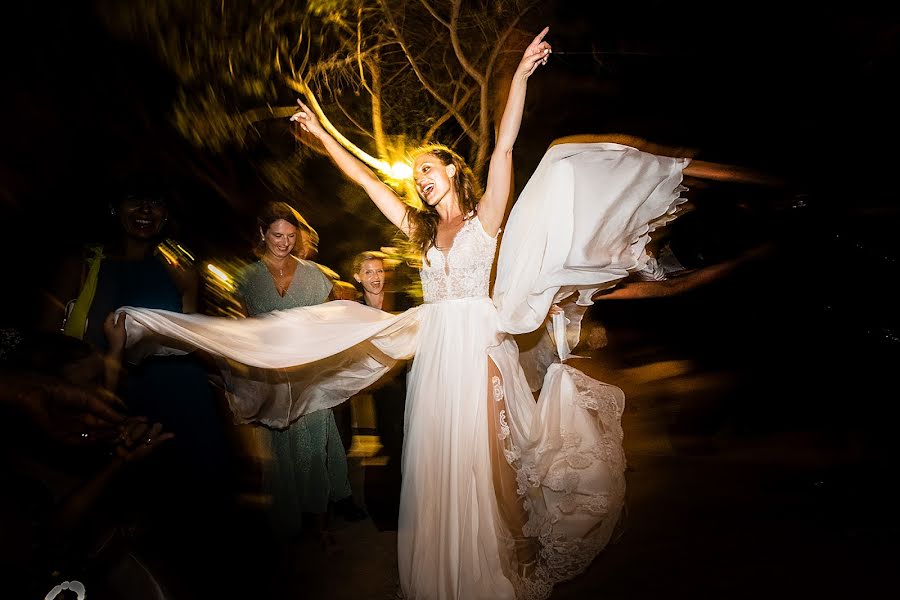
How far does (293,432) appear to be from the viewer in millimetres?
2863

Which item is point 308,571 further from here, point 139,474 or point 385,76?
point 385,76

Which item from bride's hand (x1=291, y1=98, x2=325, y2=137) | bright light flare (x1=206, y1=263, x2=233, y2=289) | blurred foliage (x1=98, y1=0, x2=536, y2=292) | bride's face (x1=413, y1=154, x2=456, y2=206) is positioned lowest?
bright light flare (x1=206, y1=263, x2=233, y2=289)

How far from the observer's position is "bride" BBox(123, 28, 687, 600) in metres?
1.99

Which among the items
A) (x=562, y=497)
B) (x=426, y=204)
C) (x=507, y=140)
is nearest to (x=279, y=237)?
(x=426, y=204)

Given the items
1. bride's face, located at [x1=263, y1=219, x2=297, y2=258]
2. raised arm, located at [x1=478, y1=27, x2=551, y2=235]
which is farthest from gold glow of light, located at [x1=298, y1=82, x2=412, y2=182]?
raised arm, located at [x1=478, y1=27, x2=551, y2=235]

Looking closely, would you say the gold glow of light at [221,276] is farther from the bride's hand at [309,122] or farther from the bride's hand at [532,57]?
the bride's hand at [532,57]

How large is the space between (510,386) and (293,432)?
145 cm

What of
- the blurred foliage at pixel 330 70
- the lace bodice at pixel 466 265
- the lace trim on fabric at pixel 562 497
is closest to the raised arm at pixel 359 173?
the lace bodice at pixel 466 265

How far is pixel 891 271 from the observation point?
281 centimetres

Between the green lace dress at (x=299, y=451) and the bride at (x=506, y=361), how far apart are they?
2.22 ft

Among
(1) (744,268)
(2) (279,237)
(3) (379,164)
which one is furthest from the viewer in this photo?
(3) (379,164)

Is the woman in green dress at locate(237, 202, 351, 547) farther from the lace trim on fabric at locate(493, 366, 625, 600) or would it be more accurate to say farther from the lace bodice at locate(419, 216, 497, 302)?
the lace trim on fabric at locate(493, 366, 625, 600)

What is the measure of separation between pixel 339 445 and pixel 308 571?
2.33ft

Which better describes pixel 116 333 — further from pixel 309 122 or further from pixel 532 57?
pixel 532 57
